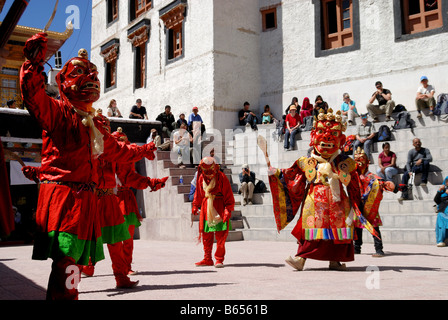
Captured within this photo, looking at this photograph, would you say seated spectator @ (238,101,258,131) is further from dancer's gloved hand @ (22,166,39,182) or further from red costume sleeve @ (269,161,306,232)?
dancer's gloved hand @ (22,166,39,182)

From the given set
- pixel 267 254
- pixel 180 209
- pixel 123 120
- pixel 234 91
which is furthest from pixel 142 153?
pixel 234 91

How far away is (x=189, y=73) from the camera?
65.5 ft

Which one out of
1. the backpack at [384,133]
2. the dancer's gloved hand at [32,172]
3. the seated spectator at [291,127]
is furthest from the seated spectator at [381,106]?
the dancer's gloved hand at [32,172]

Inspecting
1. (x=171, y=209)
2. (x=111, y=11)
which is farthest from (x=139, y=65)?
(x=171, y=209)

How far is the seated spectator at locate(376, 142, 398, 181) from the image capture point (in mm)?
12180

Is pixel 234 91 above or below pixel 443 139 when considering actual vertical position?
above

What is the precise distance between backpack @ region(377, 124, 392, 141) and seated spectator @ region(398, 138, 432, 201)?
4.78 feet

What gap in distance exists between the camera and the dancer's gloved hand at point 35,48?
11.1 feet

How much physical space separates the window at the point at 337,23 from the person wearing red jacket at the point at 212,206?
11710 millimetres

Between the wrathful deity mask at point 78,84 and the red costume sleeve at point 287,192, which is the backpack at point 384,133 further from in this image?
the wrathful deity mask at point 78,84

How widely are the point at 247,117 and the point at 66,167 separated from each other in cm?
1443

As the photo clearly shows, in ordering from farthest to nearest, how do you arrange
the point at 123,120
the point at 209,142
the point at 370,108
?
the point at 209,142 → the point at 123,120 → the point at 370,108

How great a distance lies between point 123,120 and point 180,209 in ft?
14.5
